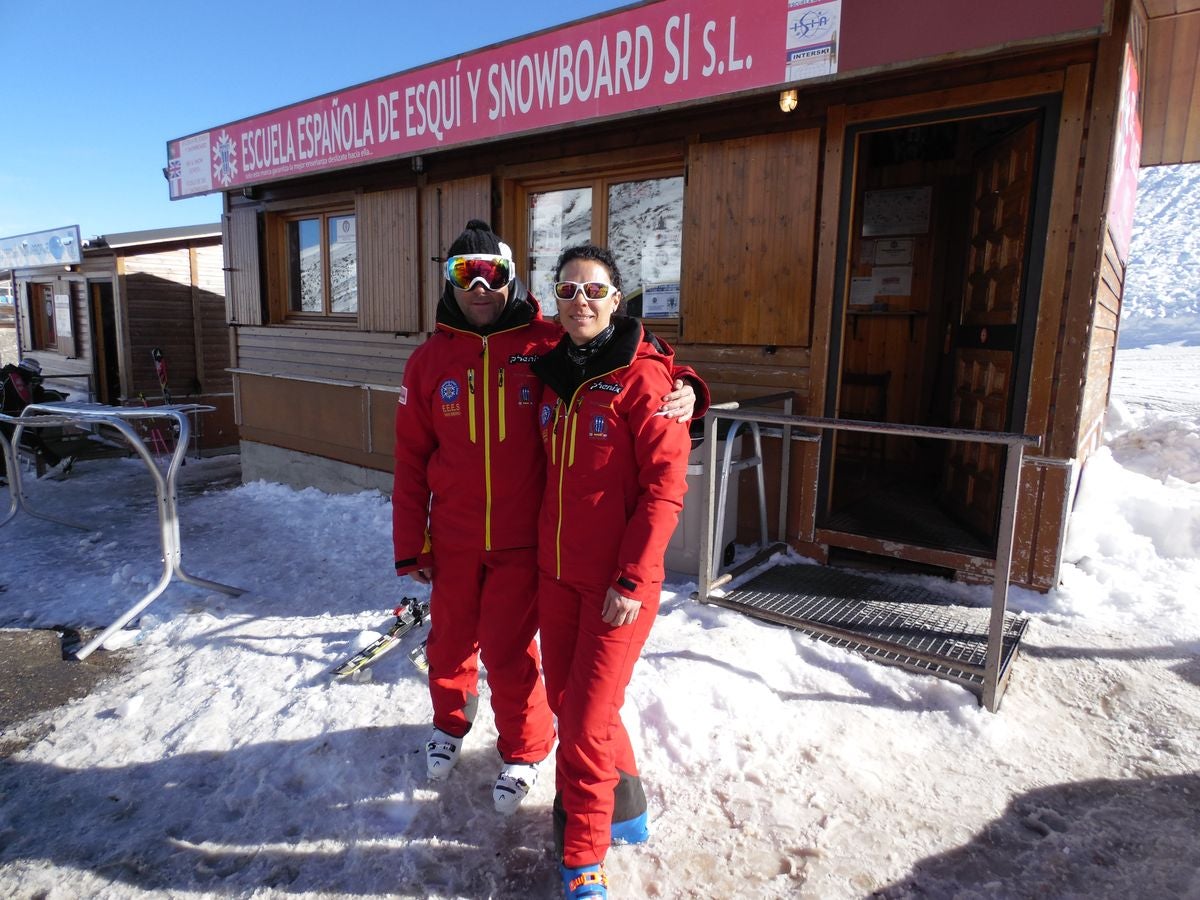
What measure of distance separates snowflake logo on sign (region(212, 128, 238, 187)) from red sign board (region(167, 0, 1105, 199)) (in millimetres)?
843

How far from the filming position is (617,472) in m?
2.13

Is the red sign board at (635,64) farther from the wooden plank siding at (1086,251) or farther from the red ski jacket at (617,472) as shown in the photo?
the red ski jacket at (617,472)

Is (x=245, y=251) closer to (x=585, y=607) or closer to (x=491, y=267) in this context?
(x=491, y=267)

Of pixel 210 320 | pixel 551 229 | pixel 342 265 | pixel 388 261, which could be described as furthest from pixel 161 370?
pixel 551 229

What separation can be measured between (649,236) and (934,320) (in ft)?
8.89

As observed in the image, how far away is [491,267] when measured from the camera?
2436mm

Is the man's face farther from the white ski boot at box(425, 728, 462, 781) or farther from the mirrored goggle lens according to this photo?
the white ski boot at box(425, 728, 462, 781)

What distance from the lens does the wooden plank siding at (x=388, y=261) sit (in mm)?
6820

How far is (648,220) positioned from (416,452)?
12.1 feet

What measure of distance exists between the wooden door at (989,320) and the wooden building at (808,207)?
25mm

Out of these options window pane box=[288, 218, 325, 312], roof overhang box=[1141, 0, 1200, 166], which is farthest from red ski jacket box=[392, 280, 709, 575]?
window pane box=[288, 218, 325, 312]

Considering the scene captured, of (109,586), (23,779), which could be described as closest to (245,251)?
(109,586)

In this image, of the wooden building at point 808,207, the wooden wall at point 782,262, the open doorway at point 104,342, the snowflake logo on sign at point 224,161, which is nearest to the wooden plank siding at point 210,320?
the open doorway at point 104,342

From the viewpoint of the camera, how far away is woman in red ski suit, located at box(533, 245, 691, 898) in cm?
208
